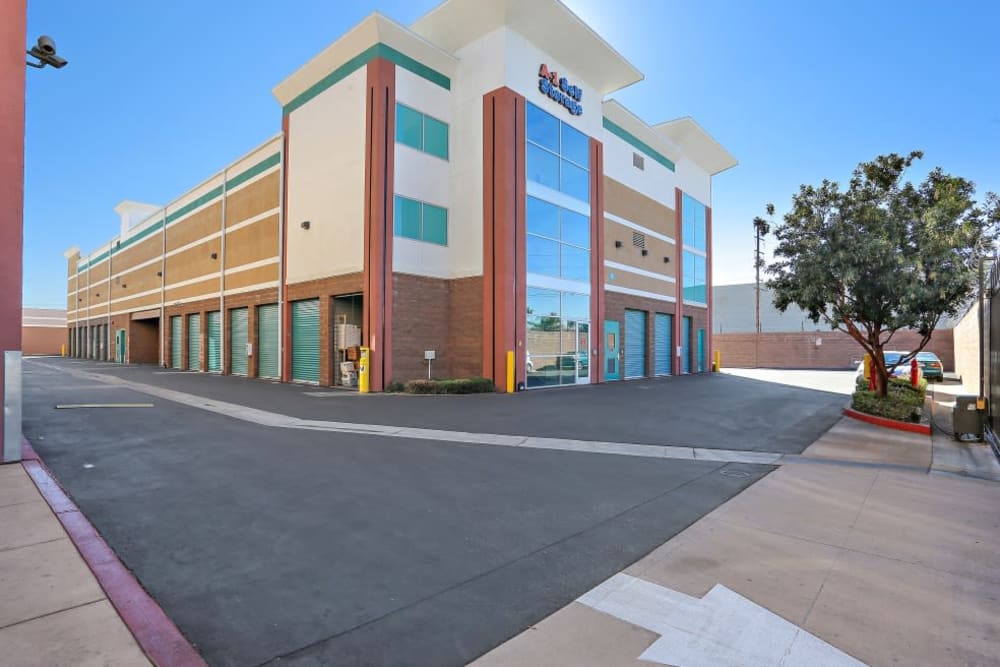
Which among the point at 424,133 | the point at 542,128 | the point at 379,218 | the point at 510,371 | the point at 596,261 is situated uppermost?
the point at 542,128

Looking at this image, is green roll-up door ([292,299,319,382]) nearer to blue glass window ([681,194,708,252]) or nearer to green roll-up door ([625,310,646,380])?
green roll-up door ([625,310,646,380])

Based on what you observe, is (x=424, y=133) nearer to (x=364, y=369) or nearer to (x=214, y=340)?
(x=364, y=369)

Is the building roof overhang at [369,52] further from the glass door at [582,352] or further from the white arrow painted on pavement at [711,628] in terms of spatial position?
the white arrow painted on pavement at [711,628]

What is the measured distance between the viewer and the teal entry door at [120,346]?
41.2m

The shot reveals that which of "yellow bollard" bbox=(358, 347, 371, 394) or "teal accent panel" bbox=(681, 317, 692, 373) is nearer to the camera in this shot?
"yellow bollard" bbox=(358, 347, 371, 394)

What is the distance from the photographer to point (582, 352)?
69.4 ft

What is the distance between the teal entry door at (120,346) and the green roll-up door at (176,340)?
11.6 meters

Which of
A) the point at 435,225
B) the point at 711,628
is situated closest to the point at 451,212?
the point at 435,225

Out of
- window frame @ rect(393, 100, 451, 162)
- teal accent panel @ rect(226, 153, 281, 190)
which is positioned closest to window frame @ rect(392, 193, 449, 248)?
window frame @ rect(393, 100, 451, 162)

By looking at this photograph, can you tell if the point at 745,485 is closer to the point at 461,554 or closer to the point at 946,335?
the point at 461,554

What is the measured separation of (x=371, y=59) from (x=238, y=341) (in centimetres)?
1593

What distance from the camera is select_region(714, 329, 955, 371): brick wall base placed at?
32.2 m

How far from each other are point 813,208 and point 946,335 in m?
28.7

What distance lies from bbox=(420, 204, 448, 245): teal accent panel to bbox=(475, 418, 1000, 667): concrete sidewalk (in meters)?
15.2
